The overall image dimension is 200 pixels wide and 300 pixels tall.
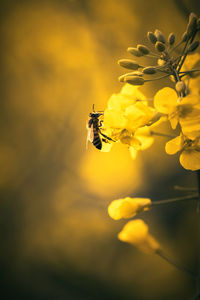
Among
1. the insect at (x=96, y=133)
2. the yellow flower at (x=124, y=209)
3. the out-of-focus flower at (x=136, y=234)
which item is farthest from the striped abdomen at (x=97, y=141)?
the out-of-focus flower at (x=136, y=234)

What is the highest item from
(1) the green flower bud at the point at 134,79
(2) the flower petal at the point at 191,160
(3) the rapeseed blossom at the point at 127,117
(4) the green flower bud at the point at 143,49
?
(4) the green flower bud at the point at 143,49

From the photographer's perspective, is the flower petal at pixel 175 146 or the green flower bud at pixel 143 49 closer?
the flower petal at pixel 175 146

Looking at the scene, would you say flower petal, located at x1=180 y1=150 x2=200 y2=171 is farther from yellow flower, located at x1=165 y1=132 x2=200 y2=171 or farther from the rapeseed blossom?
the rapeseed blossom

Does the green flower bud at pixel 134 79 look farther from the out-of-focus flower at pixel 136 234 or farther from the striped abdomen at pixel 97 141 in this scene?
the out-of-focus flower at pixel 136 234

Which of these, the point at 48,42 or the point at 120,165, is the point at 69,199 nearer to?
the point at 120,165

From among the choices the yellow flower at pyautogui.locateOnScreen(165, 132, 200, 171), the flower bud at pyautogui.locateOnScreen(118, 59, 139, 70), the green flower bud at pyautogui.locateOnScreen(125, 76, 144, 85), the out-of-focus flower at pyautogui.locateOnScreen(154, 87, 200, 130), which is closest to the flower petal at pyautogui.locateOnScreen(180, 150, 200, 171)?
the yellow flower at pyautogui.locateOnScreen(165, 132, 200, 171)
